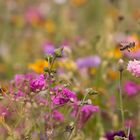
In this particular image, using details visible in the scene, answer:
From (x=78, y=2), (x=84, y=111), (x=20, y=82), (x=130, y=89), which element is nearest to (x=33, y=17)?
(x=78, y=2)

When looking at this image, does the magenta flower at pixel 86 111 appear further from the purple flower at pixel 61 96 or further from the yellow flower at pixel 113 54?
the yellow flower at pixel 113 54

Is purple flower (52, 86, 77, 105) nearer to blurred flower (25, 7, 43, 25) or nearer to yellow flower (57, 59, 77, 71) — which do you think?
yellow flower (57, 59, 77, 71)

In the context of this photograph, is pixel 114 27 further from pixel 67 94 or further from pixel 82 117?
pixel 67 94

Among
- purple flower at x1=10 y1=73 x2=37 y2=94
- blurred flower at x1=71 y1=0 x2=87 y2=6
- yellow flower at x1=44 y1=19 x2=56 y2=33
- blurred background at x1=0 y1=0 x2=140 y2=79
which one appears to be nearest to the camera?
purple flower at x1=10 y1=73 x2=37 y2=94

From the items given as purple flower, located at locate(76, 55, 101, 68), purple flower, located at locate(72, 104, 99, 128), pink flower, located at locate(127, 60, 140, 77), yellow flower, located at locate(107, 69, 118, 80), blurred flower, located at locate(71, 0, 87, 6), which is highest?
blurred flower, located at locate(71, 0, 87, 6)

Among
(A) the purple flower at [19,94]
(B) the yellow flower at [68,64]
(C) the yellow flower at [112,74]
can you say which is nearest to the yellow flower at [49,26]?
(C) the yellow flower at [112,74]

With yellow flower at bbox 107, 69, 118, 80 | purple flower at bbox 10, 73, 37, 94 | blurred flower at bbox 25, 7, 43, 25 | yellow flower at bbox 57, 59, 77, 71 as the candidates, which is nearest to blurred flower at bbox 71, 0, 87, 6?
blurred flower at bbox 25, 7, 43, 25

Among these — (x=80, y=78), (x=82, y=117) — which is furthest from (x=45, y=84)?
(x=80, y=78)
